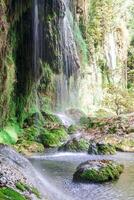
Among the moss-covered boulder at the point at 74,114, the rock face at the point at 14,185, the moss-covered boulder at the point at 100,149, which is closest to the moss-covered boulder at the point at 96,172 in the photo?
the rock face at the point at 14,185

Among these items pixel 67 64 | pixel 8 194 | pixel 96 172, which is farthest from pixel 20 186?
pixel 67 64

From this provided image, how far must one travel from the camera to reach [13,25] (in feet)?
58.9

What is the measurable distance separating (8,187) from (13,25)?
39.7 feet

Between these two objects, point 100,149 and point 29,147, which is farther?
point 29,147

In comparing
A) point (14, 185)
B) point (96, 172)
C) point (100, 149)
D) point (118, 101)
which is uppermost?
point (14, 185)

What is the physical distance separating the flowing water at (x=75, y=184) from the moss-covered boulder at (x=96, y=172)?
21 centimetres

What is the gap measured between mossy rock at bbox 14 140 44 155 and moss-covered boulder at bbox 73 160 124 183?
481 cm

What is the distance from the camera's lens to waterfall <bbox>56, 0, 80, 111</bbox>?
2136cm

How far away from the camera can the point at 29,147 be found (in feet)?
55.2

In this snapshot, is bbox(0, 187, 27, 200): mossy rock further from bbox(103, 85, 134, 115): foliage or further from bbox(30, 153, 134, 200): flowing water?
bbox(103, 85, 134, 115): foliage

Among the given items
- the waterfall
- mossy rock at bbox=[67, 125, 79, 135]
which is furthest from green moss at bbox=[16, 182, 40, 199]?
mossy rock at bbox=[67, 125, 79, 135]

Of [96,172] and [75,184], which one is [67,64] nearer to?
[96,172]

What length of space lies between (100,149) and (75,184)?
5.45 metres

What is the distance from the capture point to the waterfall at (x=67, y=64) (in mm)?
21359
